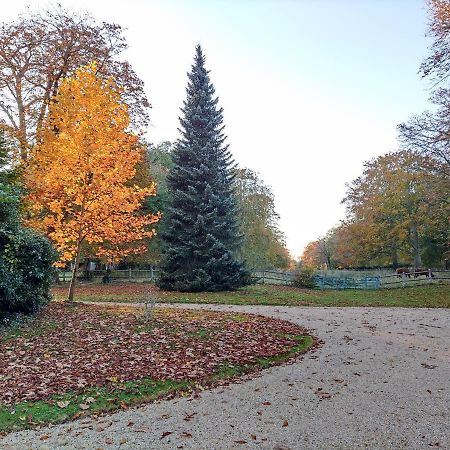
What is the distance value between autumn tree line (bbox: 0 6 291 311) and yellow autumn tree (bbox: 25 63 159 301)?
31 millimetres

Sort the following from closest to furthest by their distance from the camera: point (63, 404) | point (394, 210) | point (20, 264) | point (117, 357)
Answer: point (63, 404) < point (117, 357) < point (20, 264) < point (394, 210)

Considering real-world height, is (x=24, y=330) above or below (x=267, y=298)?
below

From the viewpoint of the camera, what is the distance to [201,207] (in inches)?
756

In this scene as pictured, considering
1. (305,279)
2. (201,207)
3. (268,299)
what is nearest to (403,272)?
(305,279)

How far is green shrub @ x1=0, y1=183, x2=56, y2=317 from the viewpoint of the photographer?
28.3ft

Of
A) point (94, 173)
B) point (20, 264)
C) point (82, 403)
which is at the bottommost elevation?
point (82, 403)

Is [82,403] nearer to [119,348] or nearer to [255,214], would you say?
[119,348]

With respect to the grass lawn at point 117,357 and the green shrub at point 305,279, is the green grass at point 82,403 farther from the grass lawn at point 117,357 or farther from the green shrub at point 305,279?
the green shrub at point 305,279

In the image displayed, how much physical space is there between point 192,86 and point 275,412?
62.0 ft

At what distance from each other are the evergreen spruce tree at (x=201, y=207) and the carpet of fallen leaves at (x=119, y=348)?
8557mm

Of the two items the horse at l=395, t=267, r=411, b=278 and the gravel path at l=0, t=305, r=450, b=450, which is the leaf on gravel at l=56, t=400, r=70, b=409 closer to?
the gravel path at l=0, t=305, r=450, b=450

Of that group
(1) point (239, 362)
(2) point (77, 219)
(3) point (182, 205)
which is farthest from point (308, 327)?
(3) point (182, 205)

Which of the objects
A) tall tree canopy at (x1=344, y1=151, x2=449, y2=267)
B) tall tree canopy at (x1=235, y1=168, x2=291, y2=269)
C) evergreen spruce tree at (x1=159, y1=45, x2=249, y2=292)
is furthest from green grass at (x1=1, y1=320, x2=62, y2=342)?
tall tree canopy at (x1=344, y1=151, x2=449, y2=267)

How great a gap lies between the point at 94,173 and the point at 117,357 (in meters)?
6.76
